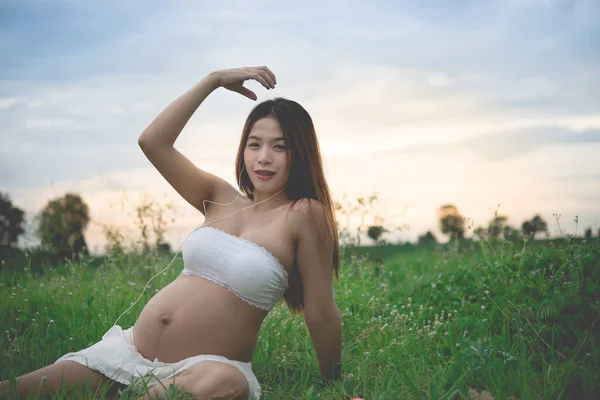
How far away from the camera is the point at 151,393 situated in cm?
306

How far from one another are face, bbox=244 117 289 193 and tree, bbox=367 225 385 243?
12.5 feet

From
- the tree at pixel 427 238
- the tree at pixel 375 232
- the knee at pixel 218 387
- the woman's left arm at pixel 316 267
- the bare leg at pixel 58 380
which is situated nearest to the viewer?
the knee at pixel 218 387

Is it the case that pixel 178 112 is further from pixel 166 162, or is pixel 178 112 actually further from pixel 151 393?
pixel 151 393

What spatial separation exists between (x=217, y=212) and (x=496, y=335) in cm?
224

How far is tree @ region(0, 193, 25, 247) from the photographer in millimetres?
12016

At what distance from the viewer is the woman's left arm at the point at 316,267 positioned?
3.35 metres

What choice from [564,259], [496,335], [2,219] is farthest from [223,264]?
[2,219]

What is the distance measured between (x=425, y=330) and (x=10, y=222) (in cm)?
1098

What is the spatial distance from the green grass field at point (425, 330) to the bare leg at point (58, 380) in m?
0.10

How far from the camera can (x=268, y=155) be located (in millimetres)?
3475

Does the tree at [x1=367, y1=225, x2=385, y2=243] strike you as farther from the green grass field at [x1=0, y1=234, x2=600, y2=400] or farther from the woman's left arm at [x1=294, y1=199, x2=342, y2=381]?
the woman's left arm at [x1=294, y1=199, x2=342, y2=381]

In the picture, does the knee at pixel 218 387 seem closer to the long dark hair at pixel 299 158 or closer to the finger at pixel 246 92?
the long dark hair at pixel 299 158

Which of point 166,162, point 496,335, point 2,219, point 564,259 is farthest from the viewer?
point 2,219

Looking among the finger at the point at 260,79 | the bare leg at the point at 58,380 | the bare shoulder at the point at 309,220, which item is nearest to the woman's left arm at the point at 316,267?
the bare shoulder at the point at 309,220
